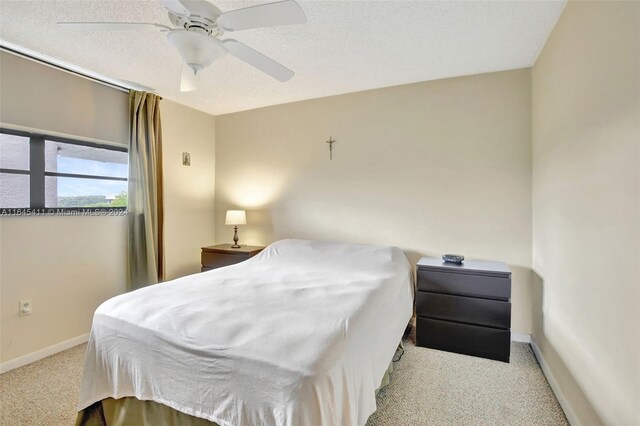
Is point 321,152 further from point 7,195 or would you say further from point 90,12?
point 7,195

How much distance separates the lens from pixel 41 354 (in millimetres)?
2514

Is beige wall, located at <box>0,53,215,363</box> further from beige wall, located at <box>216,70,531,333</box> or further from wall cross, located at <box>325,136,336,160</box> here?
wall cross, located at <box>325,136,336,160</box>

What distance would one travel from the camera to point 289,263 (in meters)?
2.94

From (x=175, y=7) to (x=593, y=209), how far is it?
85.6 inches

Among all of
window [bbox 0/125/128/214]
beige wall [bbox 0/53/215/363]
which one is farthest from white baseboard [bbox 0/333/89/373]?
window [bbox 0/125/128/214]

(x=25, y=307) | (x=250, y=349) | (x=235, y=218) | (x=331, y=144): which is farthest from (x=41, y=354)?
(x=331, y=144)

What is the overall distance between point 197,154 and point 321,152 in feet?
5.36

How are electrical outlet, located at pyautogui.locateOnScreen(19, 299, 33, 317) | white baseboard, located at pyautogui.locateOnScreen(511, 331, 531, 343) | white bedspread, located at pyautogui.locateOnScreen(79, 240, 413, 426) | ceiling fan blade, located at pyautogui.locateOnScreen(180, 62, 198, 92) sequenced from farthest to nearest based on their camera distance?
white baseboard, located at pyautogui.locateOnScreen(511, 331, 531, 343), electrical outlet, located at pyautogui.locateOnScreen(19, 299, 33, 317), ceiling fan blade, located at pyautogui.locateOnScreen(180, 62, 198, 92), white bedspread, located at pyautogui.locateOnScreen(79, 240, 413, 426)

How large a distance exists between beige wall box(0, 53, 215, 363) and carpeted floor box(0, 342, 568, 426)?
13.4 inches

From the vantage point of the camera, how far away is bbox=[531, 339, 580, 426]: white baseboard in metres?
1.66

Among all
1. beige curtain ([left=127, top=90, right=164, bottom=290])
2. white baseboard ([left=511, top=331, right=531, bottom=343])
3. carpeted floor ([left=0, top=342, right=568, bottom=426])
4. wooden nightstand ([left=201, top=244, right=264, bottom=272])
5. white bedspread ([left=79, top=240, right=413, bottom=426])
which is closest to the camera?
white bedspread ([left=79, top=240, right=413, bottom=426])

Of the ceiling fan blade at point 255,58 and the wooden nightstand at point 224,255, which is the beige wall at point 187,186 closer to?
the wooden nightstand at point 224,255

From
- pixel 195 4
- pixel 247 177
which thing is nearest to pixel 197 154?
pixel 247 177

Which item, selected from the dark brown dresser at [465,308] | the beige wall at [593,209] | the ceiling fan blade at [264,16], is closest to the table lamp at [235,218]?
the dark brown dresser at [465,308]
